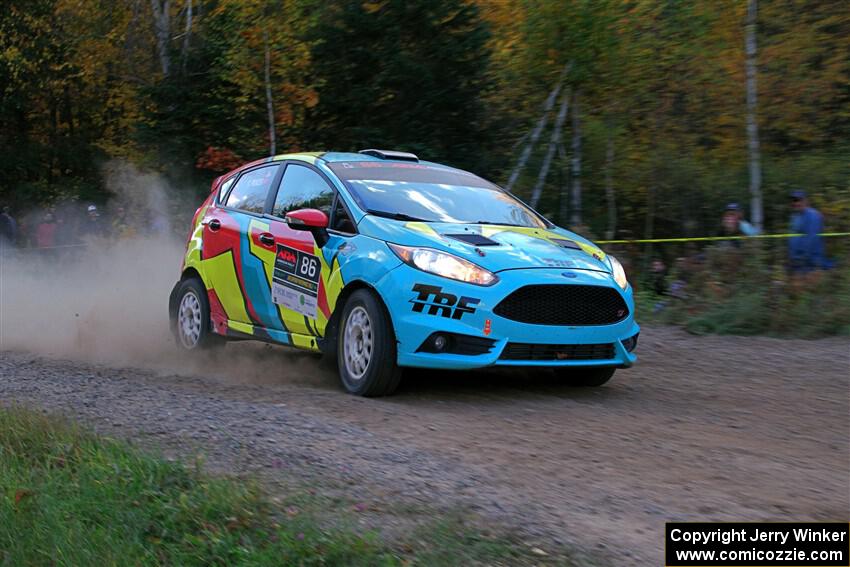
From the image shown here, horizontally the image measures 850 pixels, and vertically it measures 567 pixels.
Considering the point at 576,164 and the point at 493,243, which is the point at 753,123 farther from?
the point at 493,243

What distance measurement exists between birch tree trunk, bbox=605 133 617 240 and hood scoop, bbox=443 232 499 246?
993cm

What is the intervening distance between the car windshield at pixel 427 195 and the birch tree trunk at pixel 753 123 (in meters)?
7.38

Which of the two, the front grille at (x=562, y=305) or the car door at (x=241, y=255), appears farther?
the car door at (x=241, y=255)

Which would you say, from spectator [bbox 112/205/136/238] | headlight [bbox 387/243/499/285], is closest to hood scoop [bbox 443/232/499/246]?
headlight [bbox 387/243/499/285]

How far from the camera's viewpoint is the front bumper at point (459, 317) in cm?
677

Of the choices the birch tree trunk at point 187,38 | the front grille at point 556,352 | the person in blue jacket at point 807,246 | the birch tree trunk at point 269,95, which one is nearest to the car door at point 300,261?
the front grille at point 556,352

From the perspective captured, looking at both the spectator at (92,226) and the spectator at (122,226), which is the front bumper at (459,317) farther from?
the spectator at (92,226)

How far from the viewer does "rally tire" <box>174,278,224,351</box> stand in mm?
9375

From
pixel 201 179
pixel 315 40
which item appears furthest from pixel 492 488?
pixel 201 179

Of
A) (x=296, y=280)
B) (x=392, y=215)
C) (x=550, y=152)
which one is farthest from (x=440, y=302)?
(x=550, y=152)

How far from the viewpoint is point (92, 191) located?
111 ft

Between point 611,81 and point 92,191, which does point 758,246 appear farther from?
point 92,191

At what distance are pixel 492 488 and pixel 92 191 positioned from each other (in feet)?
104

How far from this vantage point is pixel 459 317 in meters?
6.81
